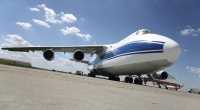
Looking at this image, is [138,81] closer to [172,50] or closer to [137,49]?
[137,49]

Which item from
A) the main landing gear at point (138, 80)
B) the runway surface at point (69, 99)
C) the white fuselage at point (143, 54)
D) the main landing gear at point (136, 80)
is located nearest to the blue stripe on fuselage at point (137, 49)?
the white fuselage at point (143, 54)

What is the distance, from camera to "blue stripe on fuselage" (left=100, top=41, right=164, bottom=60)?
1845 cm

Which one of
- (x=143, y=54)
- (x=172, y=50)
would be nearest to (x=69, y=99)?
(x=172, y=50)

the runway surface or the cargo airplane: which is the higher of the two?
the cargo airplane

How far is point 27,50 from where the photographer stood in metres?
28.7

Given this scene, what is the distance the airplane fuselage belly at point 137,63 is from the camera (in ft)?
60.6

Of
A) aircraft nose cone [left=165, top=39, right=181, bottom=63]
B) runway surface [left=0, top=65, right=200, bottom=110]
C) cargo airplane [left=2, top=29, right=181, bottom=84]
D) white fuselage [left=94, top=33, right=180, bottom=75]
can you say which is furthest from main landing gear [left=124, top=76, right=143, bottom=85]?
runway surface [left=0, top=65, right=200, bottom=110]

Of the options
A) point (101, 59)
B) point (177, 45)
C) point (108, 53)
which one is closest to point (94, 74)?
point (101, 59)

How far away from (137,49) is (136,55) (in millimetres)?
393

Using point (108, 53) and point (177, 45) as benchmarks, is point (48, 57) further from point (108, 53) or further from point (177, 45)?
point (177, 45)

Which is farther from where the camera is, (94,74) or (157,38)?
(94,74)

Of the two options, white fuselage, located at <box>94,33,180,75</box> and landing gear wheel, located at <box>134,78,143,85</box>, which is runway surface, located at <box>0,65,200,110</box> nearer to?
white fuselage, located at <box>94,33,180,75</box>

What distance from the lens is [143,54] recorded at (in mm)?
19094

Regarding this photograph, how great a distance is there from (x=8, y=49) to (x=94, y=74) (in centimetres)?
855
